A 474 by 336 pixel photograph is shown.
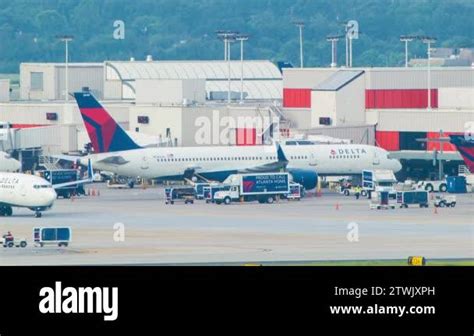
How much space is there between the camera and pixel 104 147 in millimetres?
93188

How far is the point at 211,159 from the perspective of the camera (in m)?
92.1

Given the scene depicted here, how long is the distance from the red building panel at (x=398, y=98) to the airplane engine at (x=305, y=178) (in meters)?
20.9

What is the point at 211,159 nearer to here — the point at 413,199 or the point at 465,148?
the point at 465,148

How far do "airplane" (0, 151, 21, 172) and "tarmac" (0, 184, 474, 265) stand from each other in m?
10.4

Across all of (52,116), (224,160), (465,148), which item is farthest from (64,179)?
(52,116)

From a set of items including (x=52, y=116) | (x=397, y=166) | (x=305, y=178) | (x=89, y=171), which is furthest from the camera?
(x=52, y=116)

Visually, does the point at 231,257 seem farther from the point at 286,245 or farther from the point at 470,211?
the point at 470,211

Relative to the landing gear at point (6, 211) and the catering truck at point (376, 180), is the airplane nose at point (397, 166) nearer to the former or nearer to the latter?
the catering truck at point (376, 180)

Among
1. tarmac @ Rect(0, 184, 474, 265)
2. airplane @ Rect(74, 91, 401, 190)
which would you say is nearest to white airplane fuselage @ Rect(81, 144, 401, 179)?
airplane @ Rect(74, 91, 401, 190)

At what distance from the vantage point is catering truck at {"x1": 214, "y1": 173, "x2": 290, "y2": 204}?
273 ft

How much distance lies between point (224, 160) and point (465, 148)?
14.3 meters

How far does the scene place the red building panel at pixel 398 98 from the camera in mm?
109062
